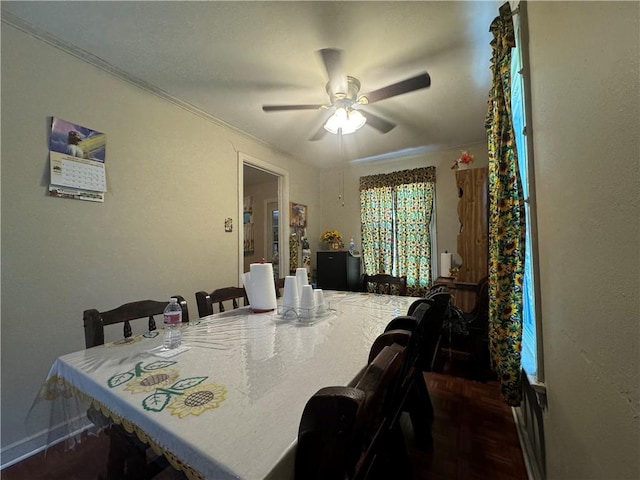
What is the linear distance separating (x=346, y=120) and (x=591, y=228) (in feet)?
5.77

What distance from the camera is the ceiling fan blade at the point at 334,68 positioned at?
58.1 inches

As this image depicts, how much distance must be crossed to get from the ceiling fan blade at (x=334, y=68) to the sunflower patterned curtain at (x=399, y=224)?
227cm

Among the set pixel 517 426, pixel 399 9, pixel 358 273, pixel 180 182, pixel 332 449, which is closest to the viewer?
pixel 332 449

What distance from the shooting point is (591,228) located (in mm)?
594

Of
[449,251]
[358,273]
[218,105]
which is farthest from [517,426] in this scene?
[218,105]

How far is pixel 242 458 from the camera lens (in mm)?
494

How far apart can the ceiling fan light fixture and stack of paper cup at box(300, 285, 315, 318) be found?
1.36 meters

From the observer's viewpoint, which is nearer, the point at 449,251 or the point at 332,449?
the point at 332,449

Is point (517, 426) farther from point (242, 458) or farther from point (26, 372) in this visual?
point (26, 372)

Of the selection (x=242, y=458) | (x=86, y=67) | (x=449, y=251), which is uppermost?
(x=86, y=67)

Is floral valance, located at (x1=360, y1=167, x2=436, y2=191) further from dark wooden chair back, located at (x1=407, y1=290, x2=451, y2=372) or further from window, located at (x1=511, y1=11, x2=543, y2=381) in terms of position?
dark wooden chair back, located at (x1=407, y1=290, x2=451, y2=372)

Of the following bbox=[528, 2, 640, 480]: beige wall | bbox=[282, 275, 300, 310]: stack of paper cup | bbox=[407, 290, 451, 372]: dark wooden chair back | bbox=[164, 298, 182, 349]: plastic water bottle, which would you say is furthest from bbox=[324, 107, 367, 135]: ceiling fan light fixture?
bbox=[164, 298, 182, 349]: plastic water bottle

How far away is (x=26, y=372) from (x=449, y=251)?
13.4 feet

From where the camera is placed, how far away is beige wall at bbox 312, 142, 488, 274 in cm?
350
